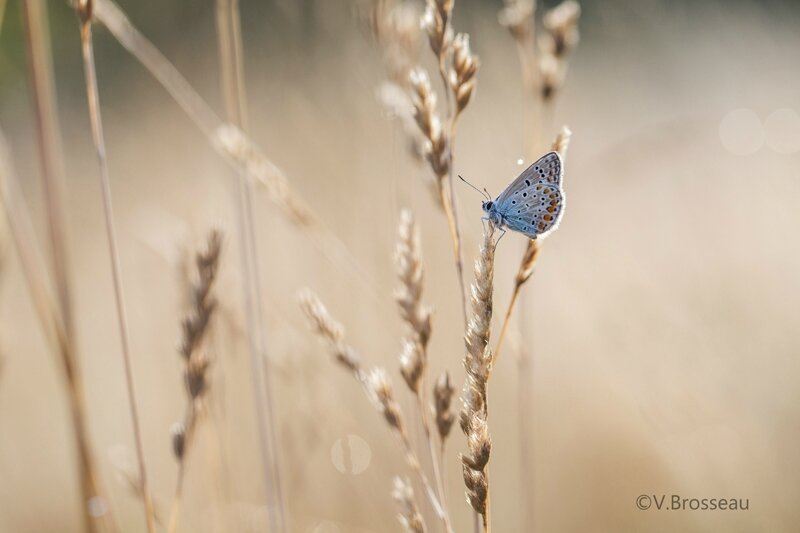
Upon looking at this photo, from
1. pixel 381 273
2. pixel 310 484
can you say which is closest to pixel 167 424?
pixel 310 484

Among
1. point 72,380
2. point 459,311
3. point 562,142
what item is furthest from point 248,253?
point 459,311

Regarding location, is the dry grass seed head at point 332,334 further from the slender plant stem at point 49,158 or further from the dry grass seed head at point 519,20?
the dry grass seed head at point 519,20

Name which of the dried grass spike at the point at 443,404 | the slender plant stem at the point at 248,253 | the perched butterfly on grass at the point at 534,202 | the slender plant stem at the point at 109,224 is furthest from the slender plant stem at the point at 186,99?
the dried grass spike at the point at 443,404

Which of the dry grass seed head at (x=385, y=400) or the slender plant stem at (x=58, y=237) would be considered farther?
the slender plant stem at (x=58, y=237)

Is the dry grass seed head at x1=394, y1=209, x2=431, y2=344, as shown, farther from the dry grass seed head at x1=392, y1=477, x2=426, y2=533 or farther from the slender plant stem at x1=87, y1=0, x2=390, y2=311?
the slender plant stem at x1=87, y1=0, x2=390, y2=311

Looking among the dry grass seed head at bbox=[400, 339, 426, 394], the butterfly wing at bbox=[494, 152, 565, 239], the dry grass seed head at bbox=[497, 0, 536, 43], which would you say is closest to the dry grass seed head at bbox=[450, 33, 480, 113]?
the butterfly wing at bbox=[494, 152, 565, 239]

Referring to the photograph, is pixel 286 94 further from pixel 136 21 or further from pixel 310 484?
pixel 136 21

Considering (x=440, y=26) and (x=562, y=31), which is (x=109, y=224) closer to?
(x=440, y=26)
